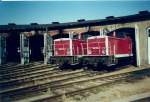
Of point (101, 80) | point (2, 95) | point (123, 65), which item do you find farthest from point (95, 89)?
point (123, 65)

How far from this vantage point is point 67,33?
2503 cm

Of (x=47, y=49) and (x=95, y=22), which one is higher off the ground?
(x=95, y=22)

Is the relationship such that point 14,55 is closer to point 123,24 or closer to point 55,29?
point 55,29

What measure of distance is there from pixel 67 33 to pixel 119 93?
16420 millimetres

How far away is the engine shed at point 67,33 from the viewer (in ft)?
62.5

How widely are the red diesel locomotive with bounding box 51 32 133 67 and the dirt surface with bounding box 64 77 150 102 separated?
3982 mm

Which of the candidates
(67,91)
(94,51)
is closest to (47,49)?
(94,51)

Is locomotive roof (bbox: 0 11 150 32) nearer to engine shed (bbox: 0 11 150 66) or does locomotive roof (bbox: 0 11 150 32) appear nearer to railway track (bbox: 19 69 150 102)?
engine shed (bbox: 0 11 150 66)

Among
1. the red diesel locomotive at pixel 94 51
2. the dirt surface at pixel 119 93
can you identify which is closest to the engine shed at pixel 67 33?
the red diesel locomotive at pixel 94 51

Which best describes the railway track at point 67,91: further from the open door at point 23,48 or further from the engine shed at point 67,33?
the open door at point 23,48

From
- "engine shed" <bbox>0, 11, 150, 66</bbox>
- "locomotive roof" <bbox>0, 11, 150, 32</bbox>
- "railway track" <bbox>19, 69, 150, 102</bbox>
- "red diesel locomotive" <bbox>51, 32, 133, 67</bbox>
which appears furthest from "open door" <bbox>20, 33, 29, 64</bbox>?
"railway track" <bbox>19, 69, 150, 102</bbox>

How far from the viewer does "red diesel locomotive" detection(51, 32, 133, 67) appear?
608 inches

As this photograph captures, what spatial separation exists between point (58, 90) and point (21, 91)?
5.32 ft

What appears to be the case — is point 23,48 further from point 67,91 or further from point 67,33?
point 67,91
